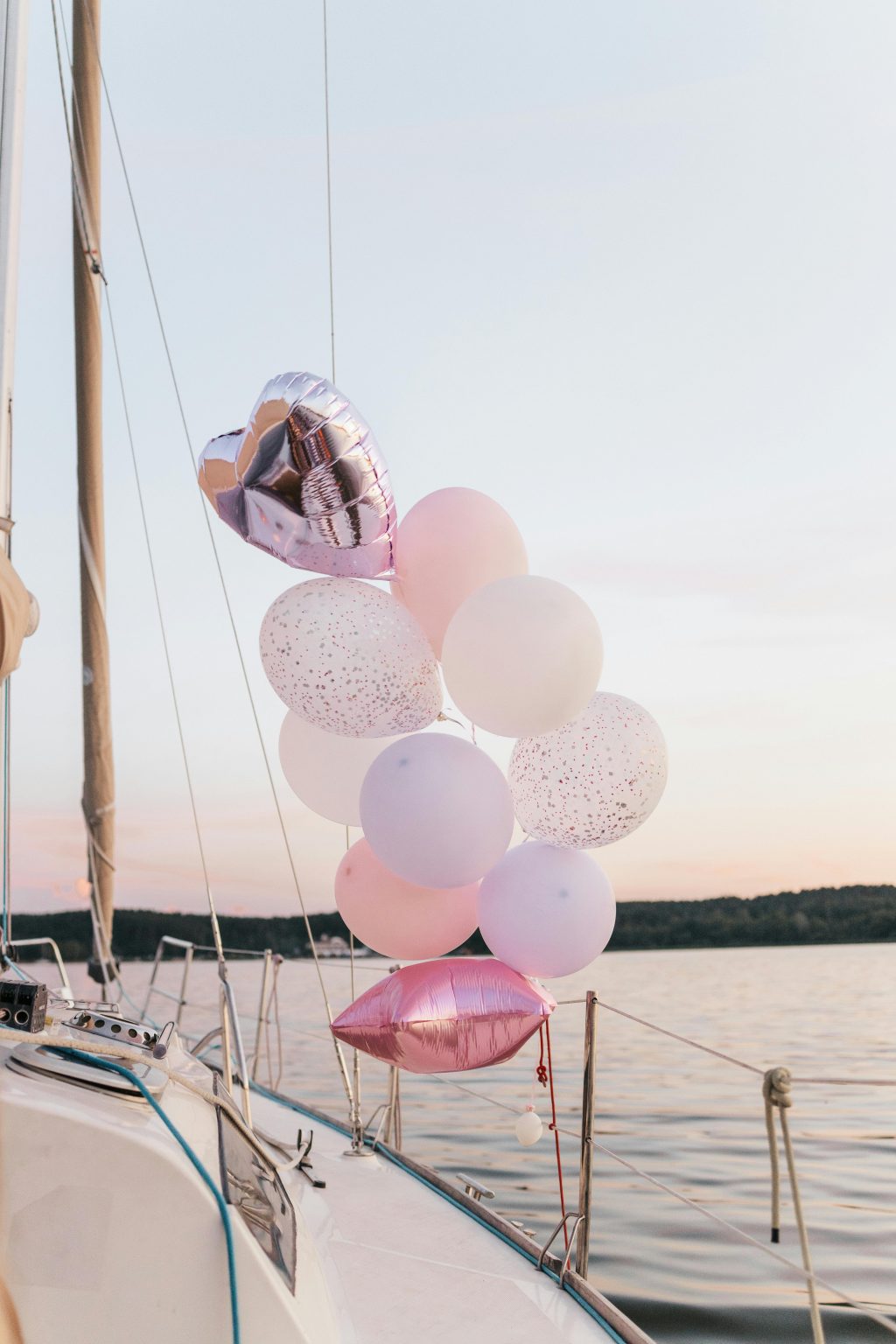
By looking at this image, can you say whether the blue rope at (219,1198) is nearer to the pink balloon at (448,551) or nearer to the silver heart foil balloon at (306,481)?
the silver heart foil balloon at (306,481)

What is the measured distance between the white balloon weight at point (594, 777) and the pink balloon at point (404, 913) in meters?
0.31

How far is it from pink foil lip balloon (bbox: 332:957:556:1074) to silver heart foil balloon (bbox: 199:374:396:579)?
108cm

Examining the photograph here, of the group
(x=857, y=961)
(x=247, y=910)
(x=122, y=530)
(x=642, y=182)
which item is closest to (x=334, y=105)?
(x=122, y=530)

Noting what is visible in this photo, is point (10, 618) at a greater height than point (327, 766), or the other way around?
point (10, 618)

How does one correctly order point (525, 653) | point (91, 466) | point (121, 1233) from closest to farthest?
1. point (121, 1233)
2. point (525, 653)
3. point (91, 466)

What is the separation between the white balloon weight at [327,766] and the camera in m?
3.03

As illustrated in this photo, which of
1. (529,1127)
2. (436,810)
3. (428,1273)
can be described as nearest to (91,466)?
(436,810)

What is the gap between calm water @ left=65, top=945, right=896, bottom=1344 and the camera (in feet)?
13.1

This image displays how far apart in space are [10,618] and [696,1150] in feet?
19.6

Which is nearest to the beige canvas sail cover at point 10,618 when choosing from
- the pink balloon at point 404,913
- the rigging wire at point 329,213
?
the pink balloon at point 404,913

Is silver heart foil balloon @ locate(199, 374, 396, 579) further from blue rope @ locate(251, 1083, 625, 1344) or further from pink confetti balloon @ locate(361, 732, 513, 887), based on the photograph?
blue rope @ locate(251, 1083, 625, 1344)

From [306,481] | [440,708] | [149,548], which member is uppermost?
[149,548]

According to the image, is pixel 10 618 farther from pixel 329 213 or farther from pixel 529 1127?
pixel 329 213

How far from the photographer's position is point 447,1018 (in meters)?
2.52
